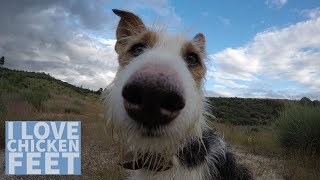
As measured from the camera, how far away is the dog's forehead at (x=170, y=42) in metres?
3.04

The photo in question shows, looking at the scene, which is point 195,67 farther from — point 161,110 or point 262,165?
point 262,165

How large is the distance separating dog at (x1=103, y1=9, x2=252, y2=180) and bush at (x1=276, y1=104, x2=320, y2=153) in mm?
6971

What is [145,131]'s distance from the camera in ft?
7.20

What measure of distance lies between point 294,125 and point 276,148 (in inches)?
42.5

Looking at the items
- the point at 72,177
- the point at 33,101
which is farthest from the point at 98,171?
the point at 33,101

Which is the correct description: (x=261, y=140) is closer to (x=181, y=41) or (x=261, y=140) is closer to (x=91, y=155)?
(x=91, y=155)

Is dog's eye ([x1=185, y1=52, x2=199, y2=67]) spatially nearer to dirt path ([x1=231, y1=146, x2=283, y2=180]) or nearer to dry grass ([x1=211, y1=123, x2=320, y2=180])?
dry grass ([x1=211, y1=123, x2=320, y2=180])

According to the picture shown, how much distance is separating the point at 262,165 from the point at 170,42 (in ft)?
22.4

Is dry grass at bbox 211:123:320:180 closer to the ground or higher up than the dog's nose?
closer to the ground

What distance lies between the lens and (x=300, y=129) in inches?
406

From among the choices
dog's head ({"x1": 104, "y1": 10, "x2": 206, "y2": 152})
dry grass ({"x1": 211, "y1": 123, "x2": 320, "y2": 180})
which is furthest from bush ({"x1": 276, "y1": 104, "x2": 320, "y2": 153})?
dog's head ({"x1": 104, "y1": 10, "x2": 206, "y2": 152})

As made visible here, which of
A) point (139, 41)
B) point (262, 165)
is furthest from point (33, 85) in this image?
point (139, 41)

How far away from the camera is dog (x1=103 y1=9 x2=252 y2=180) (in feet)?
6.52

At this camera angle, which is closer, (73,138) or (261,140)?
(73,138)
